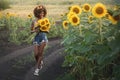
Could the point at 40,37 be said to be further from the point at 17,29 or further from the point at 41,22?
the point at 17,29

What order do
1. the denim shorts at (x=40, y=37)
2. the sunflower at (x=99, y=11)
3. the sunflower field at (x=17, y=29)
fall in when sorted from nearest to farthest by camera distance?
the sunflower at (x=99, y=11) → the denim shorts at (x=40, y=37) → the sunflower field at (x=17, y=29)

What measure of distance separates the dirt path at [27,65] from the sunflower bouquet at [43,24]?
2.15ft

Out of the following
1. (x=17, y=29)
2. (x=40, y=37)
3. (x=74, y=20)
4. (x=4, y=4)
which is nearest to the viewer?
(x=74, y=20)

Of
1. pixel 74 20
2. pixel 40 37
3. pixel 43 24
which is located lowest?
pixel 40 37

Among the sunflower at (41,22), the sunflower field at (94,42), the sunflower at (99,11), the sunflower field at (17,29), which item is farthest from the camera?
the sunflower field at (17,29)

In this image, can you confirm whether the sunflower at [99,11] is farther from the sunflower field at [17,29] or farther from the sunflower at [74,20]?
the sunflower field at [17,29]

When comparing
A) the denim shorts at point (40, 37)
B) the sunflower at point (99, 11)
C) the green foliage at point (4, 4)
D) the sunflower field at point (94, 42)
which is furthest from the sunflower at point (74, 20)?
the green foliage at point (4, 4)

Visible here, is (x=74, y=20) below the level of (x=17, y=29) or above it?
above

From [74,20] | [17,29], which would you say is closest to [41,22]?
[74,20]

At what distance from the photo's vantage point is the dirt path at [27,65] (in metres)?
7.43

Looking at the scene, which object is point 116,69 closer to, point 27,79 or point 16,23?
point 27,79

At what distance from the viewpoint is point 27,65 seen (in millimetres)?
8195

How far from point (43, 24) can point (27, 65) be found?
3.52 ft

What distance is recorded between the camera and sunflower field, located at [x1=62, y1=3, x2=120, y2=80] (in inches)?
183
